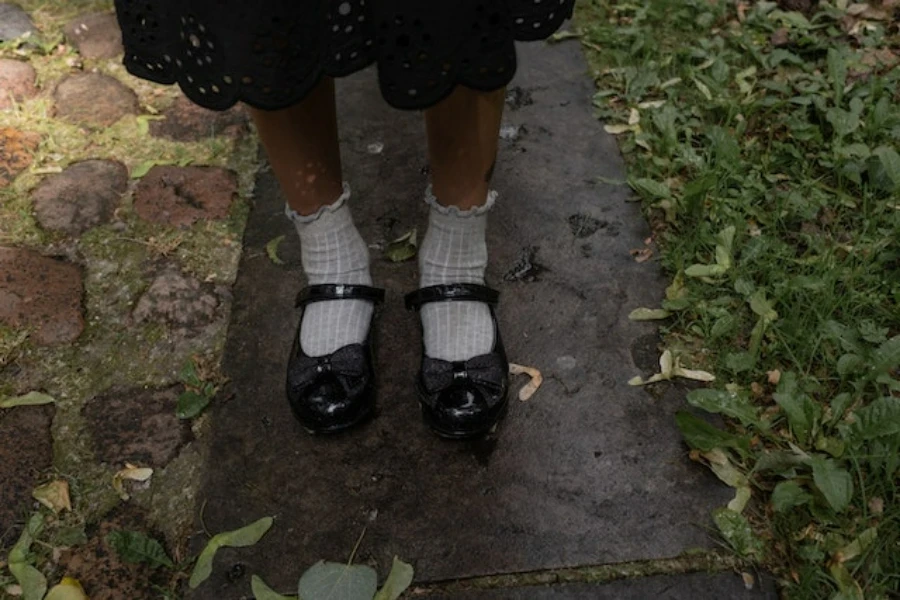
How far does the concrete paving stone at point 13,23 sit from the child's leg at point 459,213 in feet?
5.54

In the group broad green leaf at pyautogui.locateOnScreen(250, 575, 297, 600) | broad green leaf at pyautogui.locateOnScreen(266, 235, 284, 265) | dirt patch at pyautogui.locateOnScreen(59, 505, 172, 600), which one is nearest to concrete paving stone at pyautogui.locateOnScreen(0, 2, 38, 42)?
broad green leaf at pyautogui.locateOnScreen(266, 235, 284, 265)

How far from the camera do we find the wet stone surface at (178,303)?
5.20 ft

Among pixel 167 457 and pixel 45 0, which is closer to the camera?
pixel 167 457

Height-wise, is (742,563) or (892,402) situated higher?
(892,402)

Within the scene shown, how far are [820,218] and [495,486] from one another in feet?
3.25

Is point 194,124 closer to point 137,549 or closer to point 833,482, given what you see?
point 137,549

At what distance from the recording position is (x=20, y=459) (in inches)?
53.5

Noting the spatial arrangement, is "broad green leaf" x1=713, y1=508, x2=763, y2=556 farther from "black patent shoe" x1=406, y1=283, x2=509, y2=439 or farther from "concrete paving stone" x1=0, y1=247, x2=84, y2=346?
"concrete paving stone" x1=0, y1=247, x2=84, y2=346

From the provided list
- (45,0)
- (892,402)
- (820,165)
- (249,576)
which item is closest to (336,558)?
(249,576)

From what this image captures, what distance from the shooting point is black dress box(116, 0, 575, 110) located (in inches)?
38.6

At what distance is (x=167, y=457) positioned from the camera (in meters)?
1.36

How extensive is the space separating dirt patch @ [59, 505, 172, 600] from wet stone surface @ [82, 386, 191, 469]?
4.7 inches

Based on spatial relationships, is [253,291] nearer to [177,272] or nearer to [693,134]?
[177,272]

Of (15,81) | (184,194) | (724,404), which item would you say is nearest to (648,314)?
(724,404)
